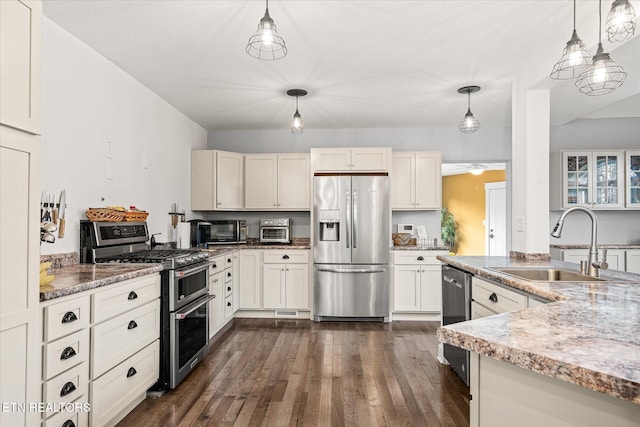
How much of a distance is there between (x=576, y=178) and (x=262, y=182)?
403 cm

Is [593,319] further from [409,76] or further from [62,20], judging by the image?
[62,20]

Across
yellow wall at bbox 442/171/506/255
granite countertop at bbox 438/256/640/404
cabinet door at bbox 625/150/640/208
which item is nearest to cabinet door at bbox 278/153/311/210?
granite countertop at bbox 438/256/640/404

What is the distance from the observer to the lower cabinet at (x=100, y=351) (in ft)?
5.38

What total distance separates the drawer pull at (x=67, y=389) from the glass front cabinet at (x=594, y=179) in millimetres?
5192

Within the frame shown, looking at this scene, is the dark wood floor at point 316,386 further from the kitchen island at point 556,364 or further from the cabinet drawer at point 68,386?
the kitchen island at point 556,364

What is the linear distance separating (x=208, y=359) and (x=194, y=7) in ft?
9.02

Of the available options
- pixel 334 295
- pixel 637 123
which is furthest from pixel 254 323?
pixel 637 123

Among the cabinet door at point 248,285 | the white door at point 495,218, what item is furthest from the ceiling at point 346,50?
the white door at point 495,218

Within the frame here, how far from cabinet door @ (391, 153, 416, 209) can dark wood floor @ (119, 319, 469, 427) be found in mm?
1745

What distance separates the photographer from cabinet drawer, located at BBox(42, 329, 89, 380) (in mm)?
1592

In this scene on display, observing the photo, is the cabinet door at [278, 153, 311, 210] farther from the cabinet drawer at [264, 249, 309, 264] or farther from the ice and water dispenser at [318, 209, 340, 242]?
the cabinet drawer at [264, 249, 309, 264]

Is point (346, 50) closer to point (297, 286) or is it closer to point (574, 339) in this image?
point (574, 339)

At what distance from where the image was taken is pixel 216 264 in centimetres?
376

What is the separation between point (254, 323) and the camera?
443 centimetres
